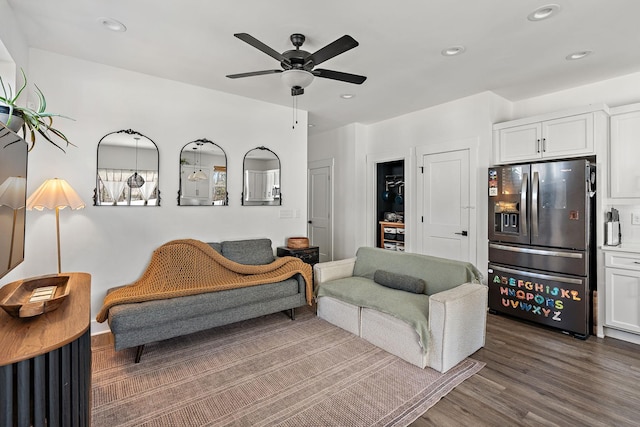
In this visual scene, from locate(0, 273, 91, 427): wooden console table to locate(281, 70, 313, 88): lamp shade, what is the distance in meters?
1.93

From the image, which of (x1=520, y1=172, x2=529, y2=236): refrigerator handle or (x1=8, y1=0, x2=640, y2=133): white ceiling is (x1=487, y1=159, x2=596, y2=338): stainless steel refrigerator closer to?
(x1=520, y1=172, x2=529, y2=236): refrigerator handle

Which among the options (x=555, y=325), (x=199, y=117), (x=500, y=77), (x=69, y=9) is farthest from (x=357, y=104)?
(x=555, y=325)

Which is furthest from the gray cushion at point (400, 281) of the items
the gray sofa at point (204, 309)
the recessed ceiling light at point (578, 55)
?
the recessed ceiling light at point (578, 55)

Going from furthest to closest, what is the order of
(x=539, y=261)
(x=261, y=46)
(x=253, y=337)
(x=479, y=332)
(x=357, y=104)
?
(x=357, y=104) < (x=539, y=261) < (x=253, y=337) < (x=479, y=332) < (x=261, y=46)

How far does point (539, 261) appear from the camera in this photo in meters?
3.25

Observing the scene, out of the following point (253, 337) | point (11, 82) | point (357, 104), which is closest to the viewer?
point (11, 82)

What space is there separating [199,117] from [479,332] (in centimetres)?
362

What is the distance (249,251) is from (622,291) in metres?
3.73

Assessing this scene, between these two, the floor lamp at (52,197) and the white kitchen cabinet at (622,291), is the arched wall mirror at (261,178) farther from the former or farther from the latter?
the white kitchen cabinet at (622,291)

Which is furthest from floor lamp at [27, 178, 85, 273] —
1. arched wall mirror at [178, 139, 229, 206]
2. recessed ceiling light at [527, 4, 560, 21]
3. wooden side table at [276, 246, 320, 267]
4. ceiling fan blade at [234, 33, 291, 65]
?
recessed ceiling light at [527, 4, 560, 21]

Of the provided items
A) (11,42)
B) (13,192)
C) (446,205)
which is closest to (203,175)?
(11,42)

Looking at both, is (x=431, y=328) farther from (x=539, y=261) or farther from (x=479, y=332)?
(x=539, y=261)

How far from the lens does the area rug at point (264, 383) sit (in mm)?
1901

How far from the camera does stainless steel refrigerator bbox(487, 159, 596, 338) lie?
119 inches
